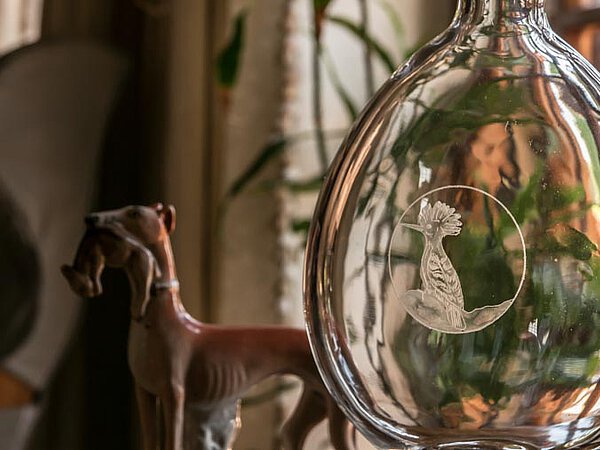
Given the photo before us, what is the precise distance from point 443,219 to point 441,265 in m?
0.02

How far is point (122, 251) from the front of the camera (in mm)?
520

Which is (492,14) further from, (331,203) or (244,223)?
(244,223)

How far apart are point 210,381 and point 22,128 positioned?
3.07 ft

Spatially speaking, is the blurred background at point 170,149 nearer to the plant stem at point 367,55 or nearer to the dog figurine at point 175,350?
the plant stem at point 367,55

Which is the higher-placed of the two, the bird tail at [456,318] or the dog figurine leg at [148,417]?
the bird tail at [456,318]

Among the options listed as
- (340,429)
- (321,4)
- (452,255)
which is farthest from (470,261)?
(321,4)

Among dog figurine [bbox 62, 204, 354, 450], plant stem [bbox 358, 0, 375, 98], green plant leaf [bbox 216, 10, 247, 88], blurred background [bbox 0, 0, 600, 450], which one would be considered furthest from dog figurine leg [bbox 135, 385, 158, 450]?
plant stem [bbox 358, 0, 375, 98]

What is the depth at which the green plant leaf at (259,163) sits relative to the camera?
133 centimetres

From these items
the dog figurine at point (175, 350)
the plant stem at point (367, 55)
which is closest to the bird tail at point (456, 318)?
the dog figurine at point (175, 350)

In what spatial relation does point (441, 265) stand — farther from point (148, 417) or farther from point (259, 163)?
point (259, 163)

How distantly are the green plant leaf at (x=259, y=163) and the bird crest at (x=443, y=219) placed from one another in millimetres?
899

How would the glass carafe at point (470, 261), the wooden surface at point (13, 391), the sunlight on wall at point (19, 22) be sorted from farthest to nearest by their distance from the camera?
the sunlight on wall at point (19, 22)
the wooden surface at point (13, 391)
the glass carafe at point (470, 261)

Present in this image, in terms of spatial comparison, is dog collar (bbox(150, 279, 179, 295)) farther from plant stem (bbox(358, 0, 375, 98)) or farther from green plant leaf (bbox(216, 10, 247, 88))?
plant stem (bbox(358, 0, 375, 98))

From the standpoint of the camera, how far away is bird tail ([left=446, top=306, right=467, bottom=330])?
431 millimetres
